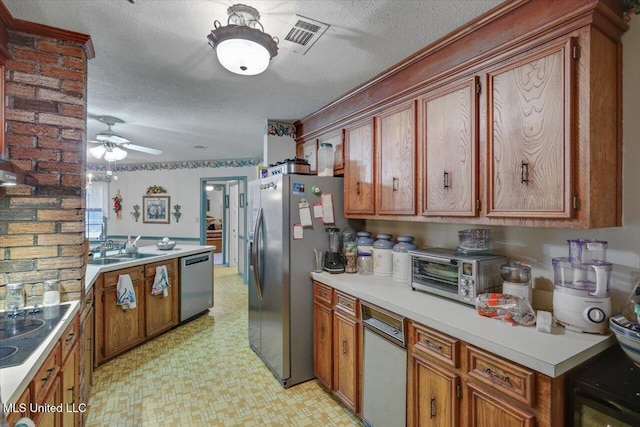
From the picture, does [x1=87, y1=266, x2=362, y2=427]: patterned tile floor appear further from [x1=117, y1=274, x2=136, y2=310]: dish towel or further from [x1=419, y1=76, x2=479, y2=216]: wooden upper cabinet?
[x1=419, y1=76, x2=479, y2=216]: wooden upper cabinet

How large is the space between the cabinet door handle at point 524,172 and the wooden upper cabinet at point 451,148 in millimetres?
227

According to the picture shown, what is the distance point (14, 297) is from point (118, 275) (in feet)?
4.21

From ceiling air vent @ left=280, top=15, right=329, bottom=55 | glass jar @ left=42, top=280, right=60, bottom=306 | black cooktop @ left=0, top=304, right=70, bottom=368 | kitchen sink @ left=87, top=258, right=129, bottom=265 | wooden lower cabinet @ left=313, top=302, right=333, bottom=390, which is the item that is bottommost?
wooden lower cabinet @ left=313, top=302, right=333, bottom=390

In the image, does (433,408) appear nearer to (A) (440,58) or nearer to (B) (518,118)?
(B) (518,118)

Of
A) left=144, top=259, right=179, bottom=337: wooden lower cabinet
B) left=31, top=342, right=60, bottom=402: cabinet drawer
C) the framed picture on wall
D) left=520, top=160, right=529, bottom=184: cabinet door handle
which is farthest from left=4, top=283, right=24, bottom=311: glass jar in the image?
the framed picture on wall

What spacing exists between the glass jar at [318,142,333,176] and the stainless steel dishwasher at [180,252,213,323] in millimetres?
1997

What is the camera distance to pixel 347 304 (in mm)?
2129

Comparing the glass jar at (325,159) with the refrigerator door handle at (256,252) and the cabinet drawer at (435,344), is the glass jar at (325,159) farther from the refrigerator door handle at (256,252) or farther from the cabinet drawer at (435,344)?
the cabinet drawer at (435,344)

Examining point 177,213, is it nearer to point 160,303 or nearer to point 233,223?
point 233,223

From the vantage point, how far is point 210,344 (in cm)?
316

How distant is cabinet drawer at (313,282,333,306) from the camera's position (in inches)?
90.8

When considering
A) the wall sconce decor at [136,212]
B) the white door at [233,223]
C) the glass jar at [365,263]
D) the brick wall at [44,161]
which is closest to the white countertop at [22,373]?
the brick wall at [44,161]

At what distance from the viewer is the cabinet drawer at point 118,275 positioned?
2723 millimetres

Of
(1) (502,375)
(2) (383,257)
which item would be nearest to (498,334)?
(1) (502,375)
